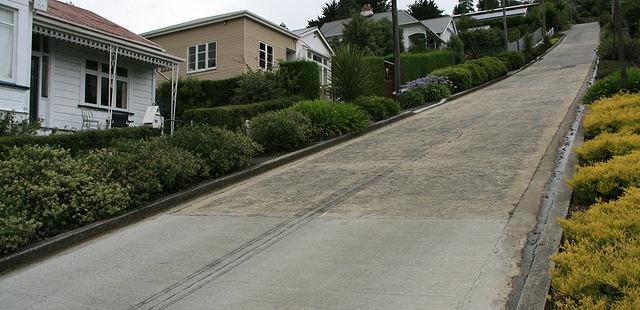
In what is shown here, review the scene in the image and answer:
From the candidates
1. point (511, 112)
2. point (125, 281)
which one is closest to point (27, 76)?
point (125, 281)

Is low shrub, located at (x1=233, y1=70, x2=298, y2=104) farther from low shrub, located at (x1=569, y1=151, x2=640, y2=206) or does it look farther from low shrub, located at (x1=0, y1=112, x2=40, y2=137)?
low shrub, located at (x1=569, y1=151, x2=640, y2=206)

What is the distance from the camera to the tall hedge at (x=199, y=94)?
21.3 metres

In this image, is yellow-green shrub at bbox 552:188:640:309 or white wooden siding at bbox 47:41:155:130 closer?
yellow-green shrub at bbox 552:188:640:309

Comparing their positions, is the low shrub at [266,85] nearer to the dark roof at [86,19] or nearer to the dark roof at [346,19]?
the dark roof at [86,19]

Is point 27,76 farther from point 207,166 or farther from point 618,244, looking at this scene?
point 618,244

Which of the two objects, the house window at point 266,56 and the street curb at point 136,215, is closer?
the street curb at point 136,215

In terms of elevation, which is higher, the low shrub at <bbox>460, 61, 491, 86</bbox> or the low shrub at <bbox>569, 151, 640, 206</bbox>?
the low shrub at <bbox>460, 61, 491, 86</bbox>

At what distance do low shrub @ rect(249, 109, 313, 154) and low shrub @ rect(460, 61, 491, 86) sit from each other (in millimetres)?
17133

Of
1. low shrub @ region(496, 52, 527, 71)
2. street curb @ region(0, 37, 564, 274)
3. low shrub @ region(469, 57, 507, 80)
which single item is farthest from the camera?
low shrub @ region(496, 52, 527, 71)

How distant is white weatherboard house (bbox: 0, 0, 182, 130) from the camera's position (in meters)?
12.1

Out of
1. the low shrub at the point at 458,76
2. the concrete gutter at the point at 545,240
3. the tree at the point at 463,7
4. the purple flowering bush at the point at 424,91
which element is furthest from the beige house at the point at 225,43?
the tree at the point at 463,7

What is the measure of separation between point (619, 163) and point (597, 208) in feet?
4.67

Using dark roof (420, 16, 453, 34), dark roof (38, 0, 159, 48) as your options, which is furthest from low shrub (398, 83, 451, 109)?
dark roof (420, 16, 453, 34)

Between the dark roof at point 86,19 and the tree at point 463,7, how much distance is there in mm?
102702
